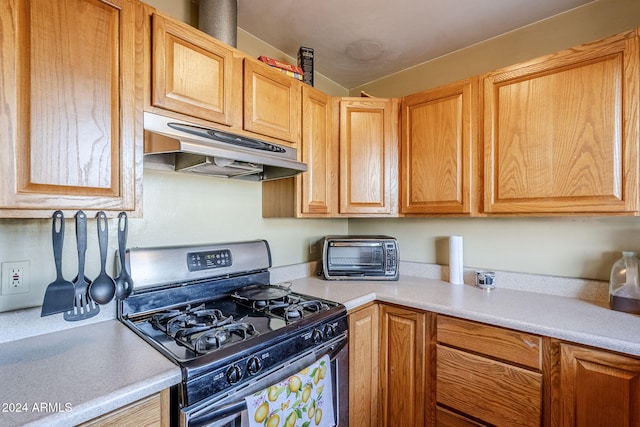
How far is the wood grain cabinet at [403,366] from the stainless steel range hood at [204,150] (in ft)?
3.19

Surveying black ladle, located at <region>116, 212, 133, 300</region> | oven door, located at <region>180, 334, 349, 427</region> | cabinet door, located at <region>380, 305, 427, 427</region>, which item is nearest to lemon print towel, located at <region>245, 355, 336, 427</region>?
oven door, located at <region>180, 334, 349, 427</region>

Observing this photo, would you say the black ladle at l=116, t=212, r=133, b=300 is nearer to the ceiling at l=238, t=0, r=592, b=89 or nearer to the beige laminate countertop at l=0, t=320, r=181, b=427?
the beige laminate countertop at l=0, t=320, r=181, b=427

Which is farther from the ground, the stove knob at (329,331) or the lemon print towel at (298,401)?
the stove knob at (329,331)

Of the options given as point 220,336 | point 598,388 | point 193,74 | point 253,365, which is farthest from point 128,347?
point 598,388

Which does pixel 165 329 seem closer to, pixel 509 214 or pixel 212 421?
pixel 212 421

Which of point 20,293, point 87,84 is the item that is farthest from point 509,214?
point 20,293

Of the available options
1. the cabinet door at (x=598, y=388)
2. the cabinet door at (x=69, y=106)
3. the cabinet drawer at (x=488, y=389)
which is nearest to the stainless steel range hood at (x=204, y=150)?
the cabinet door at (x=69, y=106)

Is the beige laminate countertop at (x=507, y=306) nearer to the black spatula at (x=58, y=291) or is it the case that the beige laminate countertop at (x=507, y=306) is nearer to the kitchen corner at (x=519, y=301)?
the kitchen corner at (x=519, y=301)

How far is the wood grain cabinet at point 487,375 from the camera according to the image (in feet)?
4.01

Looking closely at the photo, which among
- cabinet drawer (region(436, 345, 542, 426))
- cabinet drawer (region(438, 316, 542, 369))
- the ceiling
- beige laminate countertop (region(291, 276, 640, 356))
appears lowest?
cabinet drawer (region(436, 345, 542, 426))

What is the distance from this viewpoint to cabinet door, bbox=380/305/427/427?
152cm

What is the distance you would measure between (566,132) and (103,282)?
208cm

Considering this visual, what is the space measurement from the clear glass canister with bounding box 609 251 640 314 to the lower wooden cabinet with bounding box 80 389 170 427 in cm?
188

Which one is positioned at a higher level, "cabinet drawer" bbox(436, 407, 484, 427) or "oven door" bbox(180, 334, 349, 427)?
"oven door" bbox(180, 334, 349, 427)
